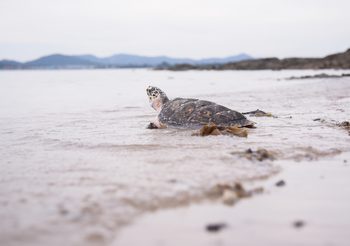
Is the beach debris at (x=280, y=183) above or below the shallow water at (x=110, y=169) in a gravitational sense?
above

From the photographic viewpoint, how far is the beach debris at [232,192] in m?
3.78

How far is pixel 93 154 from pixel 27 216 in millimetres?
2546

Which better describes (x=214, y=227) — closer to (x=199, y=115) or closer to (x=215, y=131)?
(x=215, y=131)

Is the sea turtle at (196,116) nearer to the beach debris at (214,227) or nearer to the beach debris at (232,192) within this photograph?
the beach debris at (232,192)

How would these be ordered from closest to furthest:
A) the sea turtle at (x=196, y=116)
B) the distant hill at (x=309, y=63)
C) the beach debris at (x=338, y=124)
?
1. the beach debris at (x=338, y=124)
2. the sea turtle at (x=196, y=116)
3. the distant hill at (x=309, y=63)

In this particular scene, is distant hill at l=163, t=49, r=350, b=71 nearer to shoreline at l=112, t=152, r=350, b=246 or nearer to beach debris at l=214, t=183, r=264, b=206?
shoreline at l=112, t=152, r=350, b=246

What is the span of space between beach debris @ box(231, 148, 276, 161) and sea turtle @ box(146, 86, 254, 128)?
97.3 inches

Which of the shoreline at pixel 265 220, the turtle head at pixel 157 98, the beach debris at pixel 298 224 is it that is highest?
the turtle head at pixel 157 98

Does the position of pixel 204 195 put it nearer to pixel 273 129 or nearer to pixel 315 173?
pixel 315 173

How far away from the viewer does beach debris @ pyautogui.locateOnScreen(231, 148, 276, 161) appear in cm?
547

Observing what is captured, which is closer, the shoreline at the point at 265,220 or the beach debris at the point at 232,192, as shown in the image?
the shoreline at the point at 265,220

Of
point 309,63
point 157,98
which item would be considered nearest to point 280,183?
point 157,98

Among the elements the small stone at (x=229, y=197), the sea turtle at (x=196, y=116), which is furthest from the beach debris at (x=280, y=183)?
the sea turtle at (x=196, y=116)

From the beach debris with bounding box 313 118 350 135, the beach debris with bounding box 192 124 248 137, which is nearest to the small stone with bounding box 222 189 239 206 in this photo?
the beach debris with bounding box 192 124 248 137
